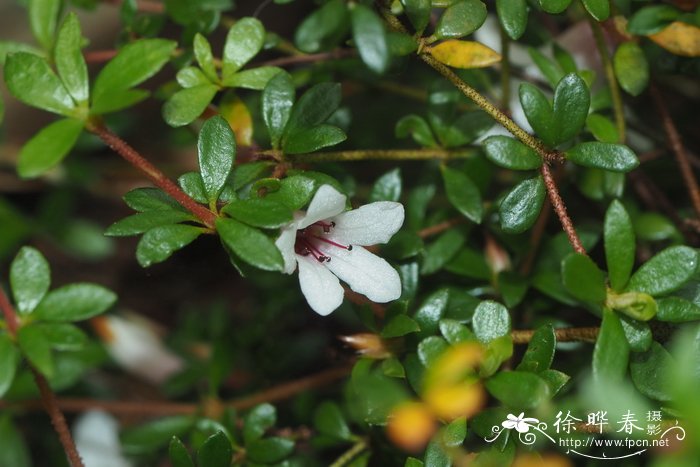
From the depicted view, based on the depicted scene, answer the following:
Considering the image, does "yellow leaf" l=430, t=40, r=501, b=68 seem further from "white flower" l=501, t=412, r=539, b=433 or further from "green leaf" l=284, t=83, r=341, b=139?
"white flower" l=501, t=412, r=539, b=433

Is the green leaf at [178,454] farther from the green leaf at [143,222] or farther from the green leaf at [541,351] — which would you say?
the green leaf at [541,351]

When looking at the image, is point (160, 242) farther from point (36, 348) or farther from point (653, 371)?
point (653, 371)

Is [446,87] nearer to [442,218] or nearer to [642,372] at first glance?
[442,218]

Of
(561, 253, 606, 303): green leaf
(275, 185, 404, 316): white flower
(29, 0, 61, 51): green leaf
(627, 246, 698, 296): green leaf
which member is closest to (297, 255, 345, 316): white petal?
(275, 185, 404, 316): white flower

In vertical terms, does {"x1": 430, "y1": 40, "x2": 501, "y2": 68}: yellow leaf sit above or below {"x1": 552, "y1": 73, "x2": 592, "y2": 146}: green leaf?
above

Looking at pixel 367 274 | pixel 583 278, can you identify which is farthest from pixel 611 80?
pixel 367 274

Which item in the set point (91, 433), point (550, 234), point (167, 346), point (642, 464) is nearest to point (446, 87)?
point (550, 234)

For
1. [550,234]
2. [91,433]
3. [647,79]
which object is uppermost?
[647,79]
